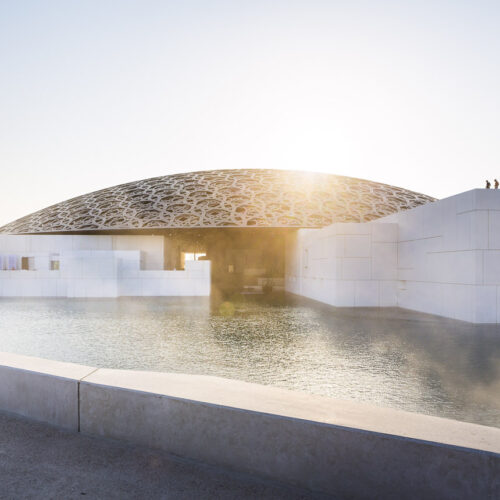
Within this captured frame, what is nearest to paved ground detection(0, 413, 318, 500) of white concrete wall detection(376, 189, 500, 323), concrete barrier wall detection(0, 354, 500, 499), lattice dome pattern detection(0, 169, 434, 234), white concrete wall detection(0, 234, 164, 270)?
concrete barrier wall detection(0, 354, 500, 499)

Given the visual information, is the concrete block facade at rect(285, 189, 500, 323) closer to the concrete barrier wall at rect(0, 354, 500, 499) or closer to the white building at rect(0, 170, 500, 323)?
the white building at rect(0, 170, 500, 323)

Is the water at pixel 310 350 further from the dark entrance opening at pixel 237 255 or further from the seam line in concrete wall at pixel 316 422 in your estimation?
the dark entrance opening at pixel 237 255

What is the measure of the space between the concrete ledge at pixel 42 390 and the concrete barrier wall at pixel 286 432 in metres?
0.01

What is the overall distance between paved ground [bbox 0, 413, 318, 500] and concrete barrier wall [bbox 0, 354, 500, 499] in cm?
9

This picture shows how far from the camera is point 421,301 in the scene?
1439 cm

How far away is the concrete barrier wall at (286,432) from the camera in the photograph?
227 cm

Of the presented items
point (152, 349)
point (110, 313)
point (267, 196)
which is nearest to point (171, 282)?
point (110, 313)

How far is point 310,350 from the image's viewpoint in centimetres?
759

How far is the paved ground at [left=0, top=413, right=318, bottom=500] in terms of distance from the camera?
8.40ft

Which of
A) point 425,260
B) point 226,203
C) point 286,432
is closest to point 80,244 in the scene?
point 226,203

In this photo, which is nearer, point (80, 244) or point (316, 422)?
point (316, 422)

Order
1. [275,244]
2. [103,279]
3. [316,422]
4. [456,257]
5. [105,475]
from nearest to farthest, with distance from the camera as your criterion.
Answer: [316,422], [105,475], [456,257], [103,279], [275,244]

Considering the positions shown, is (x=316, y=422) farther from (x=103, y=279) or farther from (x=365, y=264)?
(x=103, y=279)

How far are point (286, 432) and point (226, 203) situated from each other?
105ft
